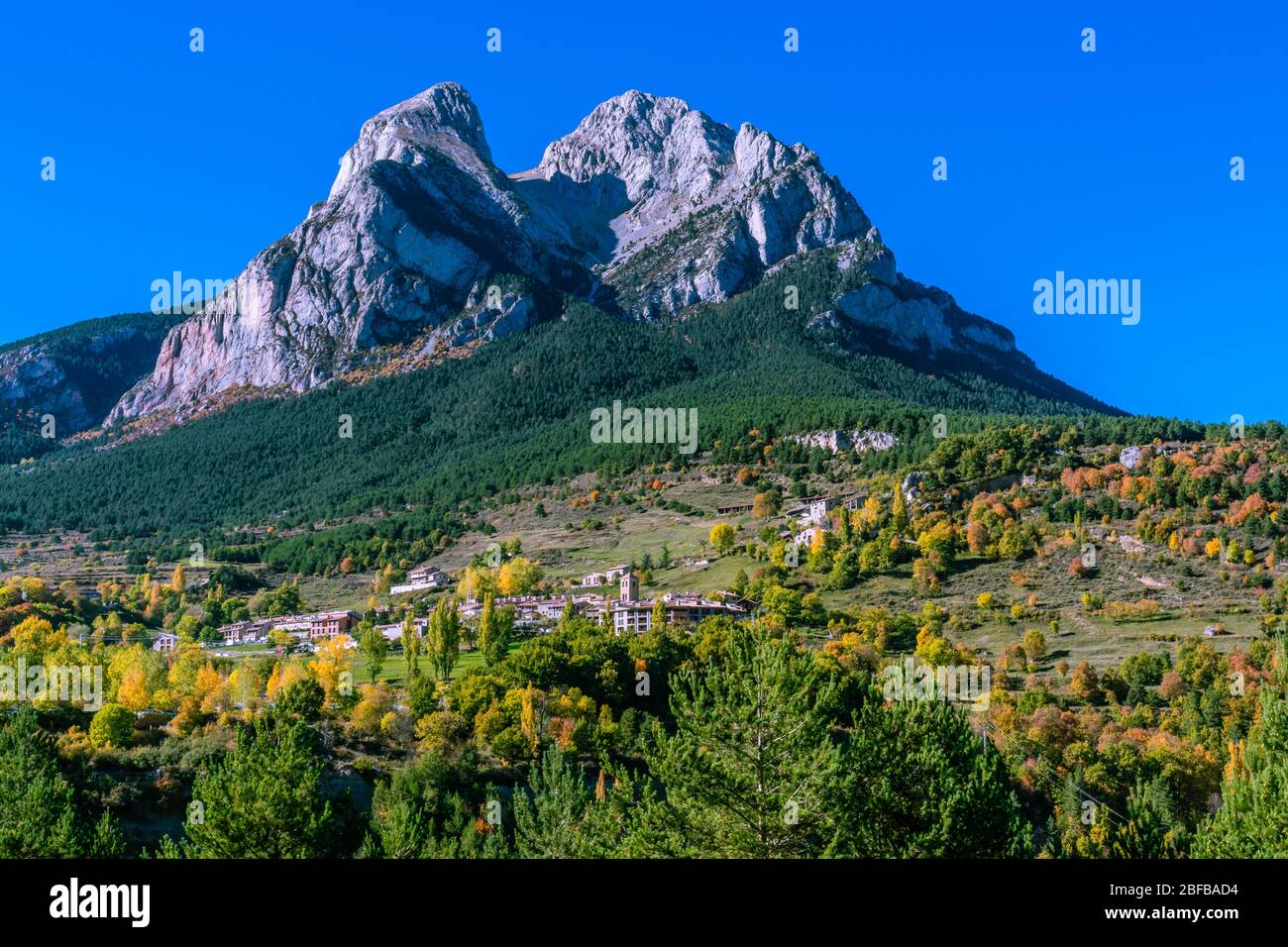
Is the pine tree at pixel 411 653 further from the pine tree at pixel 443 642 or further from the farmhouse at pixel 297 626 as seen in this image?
the farmhouse at pixel 297 626

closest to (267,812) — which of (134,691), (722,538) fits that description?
(134,691)

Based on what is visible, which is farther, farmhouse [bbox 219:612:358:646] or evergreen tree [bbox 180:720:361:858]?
farmhouse [bbox 219:612:358:646]

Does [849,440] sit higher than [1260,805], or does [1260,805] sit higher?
[849,440]

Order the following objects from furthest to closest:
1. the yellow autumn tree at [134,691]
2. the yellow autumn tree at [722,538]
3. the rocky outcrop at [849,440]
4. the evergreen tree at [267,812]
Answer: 1. the rocky outcrop at [849,440]
2. the yellow autumn tree at [722,538]
3. the yellow autumn tree at [134,691]
4. the evergreen tree at [267,812]

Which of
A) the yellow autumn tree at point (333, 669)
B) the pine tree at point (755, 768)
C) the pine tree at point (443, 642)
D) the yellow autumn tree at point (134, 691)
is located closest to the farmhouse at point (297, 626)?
the yellow autumn tree at point (333, 669)

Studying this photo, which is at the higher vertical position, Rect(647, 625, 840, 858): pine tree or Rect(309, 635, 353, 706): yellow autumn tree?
Rect(647, 625, 840, 858): pine tree

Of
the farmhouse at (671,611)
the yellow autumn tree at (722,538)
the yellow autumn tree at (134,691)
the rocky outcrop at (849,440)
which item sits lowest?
the yellow autumn tree at (134,691)

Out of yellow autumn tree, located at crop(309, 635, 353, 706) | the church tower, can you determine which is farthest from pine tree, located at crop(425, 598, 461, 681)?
the church tower

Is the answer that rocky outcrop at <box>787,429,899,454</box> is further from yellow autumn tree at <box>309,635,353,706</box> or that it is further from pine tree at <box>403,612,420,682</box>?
yellow autumn tree at <box>309,635,353,706</box>

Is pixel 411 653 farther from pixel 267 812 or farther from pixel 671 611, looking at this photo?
pixel 267 812

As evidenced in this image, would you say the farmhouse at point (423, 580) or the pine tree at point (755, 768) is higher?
the farmhouse at point (423, 580)
